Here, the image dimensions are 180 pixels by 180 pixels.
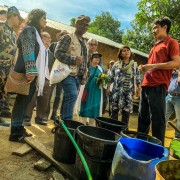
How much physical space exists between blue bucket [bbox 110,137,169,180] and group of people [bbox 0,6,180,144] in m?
1.10

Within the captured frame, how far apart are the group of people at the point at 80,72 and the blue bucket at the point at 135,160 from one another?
1.10m

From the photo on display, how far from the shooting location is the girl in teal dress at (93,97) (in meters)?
5.27

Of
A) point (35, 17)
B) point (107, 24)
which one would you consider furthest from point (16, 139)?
point (107, 24)

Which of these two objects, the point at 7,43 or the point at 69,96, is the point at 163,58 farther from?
the point at 7,43

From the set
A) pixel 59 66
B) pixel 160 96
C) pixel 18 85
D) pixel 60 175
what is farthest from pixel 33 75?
pixel 160 96

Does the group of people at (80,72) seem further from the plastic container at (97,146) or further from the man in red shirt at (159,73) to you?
the plastic container at (97,146)

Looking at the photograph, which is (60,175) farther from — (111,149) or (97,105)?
(97,105)

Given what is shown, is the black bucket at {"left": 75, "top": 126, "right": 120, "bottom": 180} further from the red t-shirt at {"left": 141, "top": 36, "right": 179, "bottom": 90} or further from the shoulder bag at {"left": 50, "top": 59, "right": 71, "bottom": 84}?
the shoulder bag at {"left": 50, "top": 59, "right": 71, "bottom": 84}

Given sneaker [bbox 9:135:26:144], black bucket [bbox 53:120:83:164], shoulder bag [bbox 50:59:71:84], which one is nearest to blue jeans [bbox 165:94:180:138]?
shoulder bag [bbox 50:59:71:84]

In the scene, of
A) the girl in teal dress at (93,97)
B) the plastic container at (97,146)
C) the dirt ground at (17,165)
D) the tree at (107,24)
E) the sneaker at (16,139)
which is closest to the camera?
the plastic container at (97,146)

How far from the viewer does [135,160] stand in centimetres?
217

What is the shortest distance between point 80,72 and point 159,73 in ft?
4.66

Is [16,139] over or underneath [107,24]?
underneath

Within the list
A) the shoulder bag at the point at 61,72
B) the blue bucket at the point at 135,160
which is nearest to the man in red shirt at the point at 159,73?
the blue bucket at the point at 135,160
